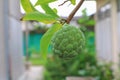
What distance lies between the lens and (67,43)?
73 cm

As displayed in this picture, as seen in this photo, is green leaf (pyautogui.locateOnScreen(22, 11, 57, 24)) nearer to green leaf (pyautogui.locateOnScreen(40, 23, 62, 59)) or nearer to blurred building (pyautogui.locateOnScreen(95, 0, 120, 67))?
green leaf (pyautogui.locateOnScreen(40, 23, 62, 59))

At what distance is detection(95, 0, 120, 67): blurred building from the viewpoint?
22.6 feet

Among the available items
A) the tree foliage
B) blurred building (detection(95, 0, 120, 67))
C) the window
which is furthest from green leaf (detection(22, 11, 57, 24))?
the window

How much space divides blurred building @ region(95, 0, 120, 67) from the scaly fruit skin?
17.5ft

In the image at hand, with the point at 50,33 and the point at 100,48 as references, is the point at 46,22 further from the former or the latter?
the point at 100,48

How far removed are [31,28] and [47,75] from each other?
487 inches

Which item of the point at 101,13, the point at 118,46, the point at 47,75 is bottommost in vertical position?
the point at 47,75

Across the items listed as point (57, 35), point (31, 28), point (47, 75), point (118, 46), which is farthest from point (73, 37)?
point (31, 28)

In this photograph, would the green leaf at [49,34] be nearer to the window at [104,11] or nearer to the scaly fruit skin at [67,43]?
the scaly fruit skin at [67,43]

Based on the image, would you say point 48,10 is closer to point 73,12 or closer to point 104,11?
point 73,12

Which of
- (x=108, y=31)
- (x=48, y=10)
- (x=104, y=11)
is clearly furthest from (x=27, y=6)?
(x=104, y=11)

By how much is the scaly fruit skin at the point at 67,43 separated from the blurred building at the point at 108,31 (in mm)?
5320

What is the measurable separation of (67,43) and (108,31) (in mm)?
7155

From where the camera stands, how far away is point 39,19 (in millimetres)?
743
